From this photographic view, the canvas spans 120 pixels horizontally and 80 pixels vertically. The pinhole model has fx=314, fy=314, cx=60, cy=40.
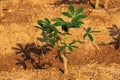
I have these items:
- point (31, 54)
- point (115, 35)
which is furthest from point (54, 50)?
point (115, 35)

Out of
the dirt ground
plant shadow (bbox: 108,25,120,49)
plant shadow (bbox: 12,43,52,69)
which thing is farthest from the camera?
plant shadow (bbox: 108,25,120,49)

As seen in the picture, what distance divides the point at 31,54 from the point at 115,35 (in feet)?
6.94

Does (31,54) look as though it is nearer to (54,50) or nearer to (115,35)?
(54,50)

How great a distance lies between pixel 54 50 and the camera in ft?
24.1

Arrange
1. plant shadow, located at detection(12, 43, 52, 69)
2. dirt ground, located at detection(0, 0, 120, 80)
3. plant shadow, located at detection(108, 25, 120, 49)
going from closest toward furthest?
dirt ground, located at detection(0, 0, 120, 80) < plant shadow, located at detection(12, 43, 52, 69) < plant shadow, located at detection(108, 25, 120, 49)

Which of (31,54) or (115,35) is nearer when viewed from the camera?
(31,54)

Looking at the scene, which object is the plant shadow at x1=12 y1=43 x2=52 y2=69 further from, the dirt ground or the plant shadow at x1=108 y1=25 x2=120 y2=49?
the plant shadow at x1=108 y1=25 x2=120 y2=49

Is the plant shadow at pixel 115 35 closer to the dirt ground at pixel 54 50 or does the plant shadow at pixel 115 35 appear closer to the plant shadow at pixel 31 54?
the dirt ground at pixel 54 50

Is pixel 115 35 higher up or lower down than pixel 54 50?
higher up

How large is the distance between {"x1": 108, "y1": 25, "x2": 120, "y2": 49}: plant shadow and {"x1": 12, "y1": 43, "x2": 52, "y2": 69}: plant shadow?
61.8 inches

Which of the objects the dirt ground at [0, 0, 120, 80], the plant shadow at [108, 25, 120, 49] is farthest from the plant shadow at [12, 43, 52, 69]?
the plant shadow at [108, 25, 120, 49]

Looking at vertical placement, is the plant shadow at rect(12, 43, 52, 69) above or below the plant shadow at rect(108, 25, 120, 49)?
below

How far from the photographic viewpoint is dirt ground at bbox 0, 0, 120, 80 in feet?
20.7

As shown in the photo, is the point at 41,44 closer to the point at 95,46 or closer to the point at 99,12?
the point at 95,46
